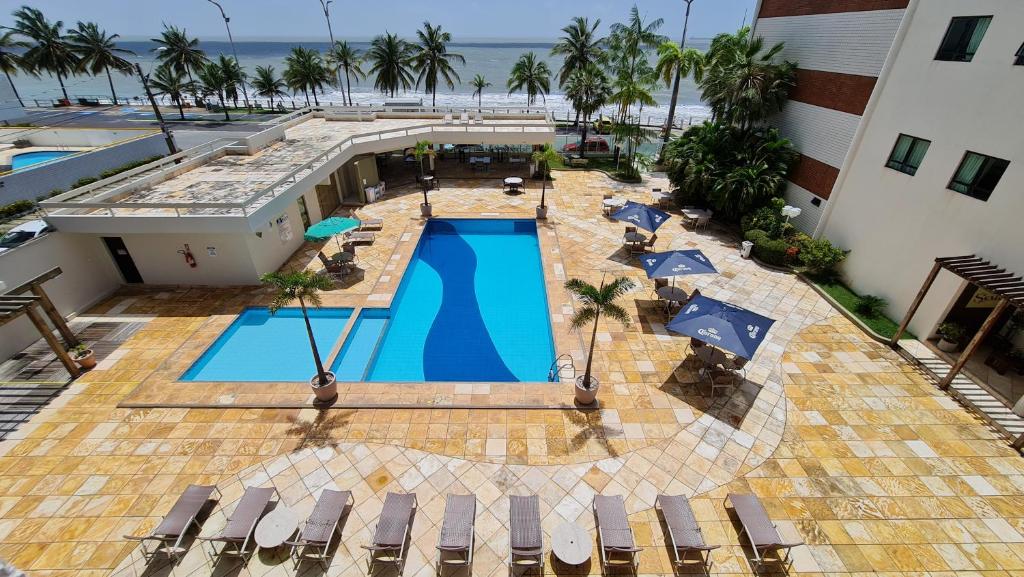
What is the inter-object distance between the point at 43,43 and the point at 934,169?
84.5 metres

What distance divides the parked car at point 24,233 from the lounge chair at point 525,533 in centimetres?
1802

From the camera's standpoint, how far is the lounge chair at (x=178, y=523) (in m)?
8.10

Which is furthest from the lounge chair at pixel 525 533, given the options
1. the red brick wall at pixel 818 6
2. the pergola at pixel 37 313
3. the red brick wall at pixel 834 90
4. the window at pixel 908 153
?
the red brick wall at pixel 818 6

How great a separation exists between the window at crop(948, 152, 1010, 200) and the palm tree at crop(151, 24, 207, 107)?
241ft

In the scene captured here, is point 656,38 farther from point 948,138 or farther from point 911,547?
point 911,547

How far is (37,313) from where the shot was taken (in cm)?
1216

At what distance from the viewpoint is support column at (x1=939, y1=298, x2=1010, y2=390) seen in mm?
11225

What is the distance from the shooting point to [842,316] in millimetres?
16047

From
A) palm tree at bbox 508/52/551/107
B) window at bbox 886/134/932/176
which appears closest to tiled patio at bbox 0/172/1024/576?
window at bbox 886/134/932/176

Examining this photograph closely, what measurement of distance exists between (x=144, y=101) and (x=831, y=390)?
3825 inches

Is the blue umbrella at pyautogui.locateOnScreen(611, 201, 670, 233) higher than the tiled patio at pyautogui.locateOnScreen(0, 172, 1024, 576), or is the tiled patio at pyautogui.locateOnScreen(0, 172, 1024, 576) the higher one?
the blue umbrella at pyautogui.locateOnScreen(611, 201, 670, 233)

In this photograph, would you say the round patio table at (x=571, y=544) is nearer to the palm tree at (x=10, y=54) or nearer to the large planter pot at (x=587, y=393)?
the large planter pot at (x=587, y=393)

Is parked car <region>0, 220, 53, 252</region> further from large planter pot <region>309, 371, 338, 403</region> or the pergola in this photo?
large planter pot <region>309, 371, 338, 403</region>

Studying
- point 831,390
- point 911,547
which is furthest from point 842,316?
point 911,547
